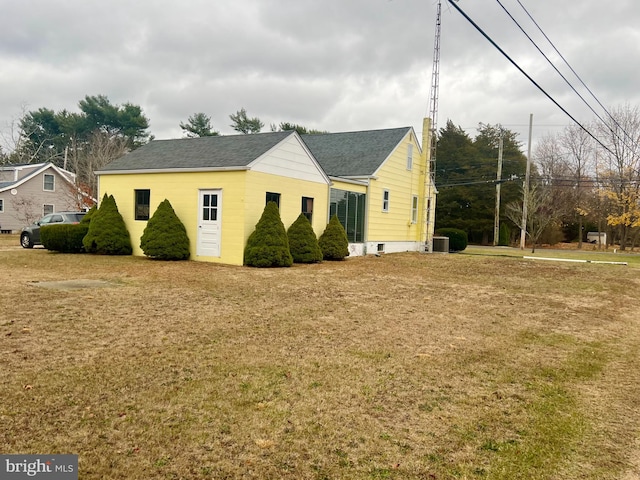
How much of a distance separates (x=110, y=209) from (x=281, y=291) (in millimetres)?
9343

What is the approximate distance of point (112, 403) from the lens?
3.54 meters

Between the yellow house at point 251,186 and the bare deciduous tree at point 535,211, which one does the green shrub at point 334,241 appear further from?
the bare deciduous tree at point 535,211

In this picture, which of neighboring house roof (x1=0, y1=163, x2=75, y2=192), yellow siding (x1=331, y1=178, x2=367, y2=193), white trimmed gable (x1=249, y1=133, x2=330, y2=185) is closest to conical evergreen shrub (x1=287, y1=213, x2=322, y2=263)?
white trimmed gable (x1=249, y1=133, x2=330, y2=185)

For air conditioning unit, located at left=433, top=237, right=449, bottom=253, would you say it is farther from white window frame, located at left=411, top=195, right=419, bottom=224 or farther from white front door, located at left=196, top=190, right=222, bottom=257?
white front door, located at left=196, top=190, right=222, bottom=257

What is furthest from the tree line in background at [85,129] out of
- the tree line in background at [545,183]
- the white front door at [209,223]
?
the white front door at [209,223]

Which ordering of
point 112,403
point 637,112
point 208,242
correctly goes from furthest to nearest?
1. point 637,112
2. point 208,242
3. point 112,403

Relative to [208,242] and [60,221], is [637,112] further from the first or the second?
[60,221]

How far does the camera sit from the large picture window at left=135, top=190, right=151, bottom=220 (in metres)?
15.8

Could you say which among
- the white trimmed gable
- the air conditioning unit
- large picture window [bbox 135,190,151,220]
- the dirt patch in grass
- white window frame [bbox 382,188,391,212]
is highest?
the white trimmed gable

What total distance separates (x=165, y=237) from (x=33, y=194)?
2517 cm

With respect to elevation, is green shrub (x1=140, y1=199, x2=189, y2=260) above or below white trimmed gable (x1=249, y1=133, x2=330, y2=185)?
below

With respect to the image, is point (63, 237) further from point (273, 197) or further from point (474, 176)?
point (474, 176)

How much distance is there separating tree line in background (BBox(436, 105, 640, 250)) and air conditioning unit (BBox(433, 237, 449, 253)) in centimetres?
1104

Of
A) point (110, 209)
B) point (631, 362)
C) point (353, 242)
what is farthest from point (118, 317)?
point (353, 242)
